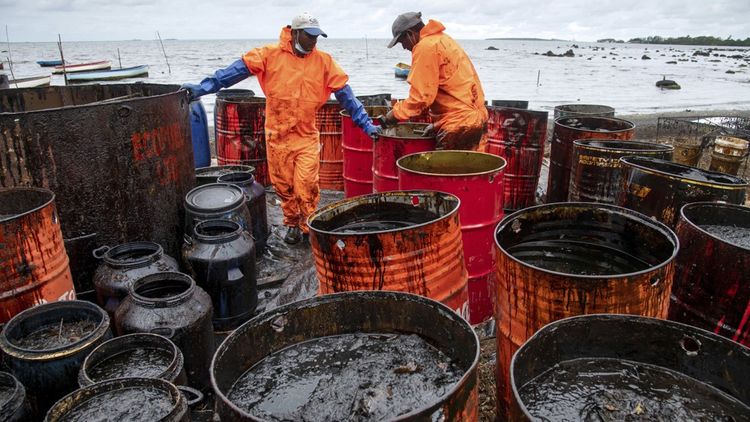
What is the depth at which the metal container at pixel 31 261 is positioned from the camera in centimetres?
281

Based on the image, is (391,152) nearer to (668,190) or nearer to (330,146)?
(668,190)

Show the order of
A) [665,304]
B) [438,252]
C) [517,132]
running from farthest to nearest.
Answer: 1. [517,132]
2. [438,252]
3. [665,304]

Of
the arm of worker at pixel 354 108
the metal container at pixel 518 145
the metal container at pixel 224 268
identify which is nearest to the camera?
the metal container at pixel 224 268

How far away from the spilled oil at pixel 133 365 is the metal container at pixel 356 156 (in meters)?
3.89

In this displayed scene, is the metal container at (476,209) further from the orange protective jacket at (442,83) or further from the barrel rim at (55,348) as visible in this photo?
the barrel rim at (55,348)

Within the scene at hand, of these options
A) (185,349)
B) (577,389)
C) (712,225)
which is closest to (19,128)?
(185,349)

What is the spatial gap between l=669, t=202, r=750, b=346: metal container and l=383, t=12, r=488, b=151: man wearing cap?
2678 millimetres

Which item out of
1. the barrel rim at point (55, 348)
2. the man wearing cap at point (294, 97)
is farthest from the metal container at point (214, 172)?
the barrel rim at point (55, 348)

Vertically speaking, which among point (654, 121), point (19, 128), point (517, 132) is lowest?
point (654, 121)

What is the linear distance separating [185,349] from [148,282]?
55 cm

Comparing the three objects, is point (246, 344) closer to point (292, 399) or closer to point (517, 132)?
point (292, 399)

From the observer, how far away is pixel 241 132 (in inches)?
268

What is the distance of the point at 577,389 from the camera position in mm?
1588

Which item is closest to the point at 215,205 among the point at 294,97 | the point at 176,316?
the point at 176,316
